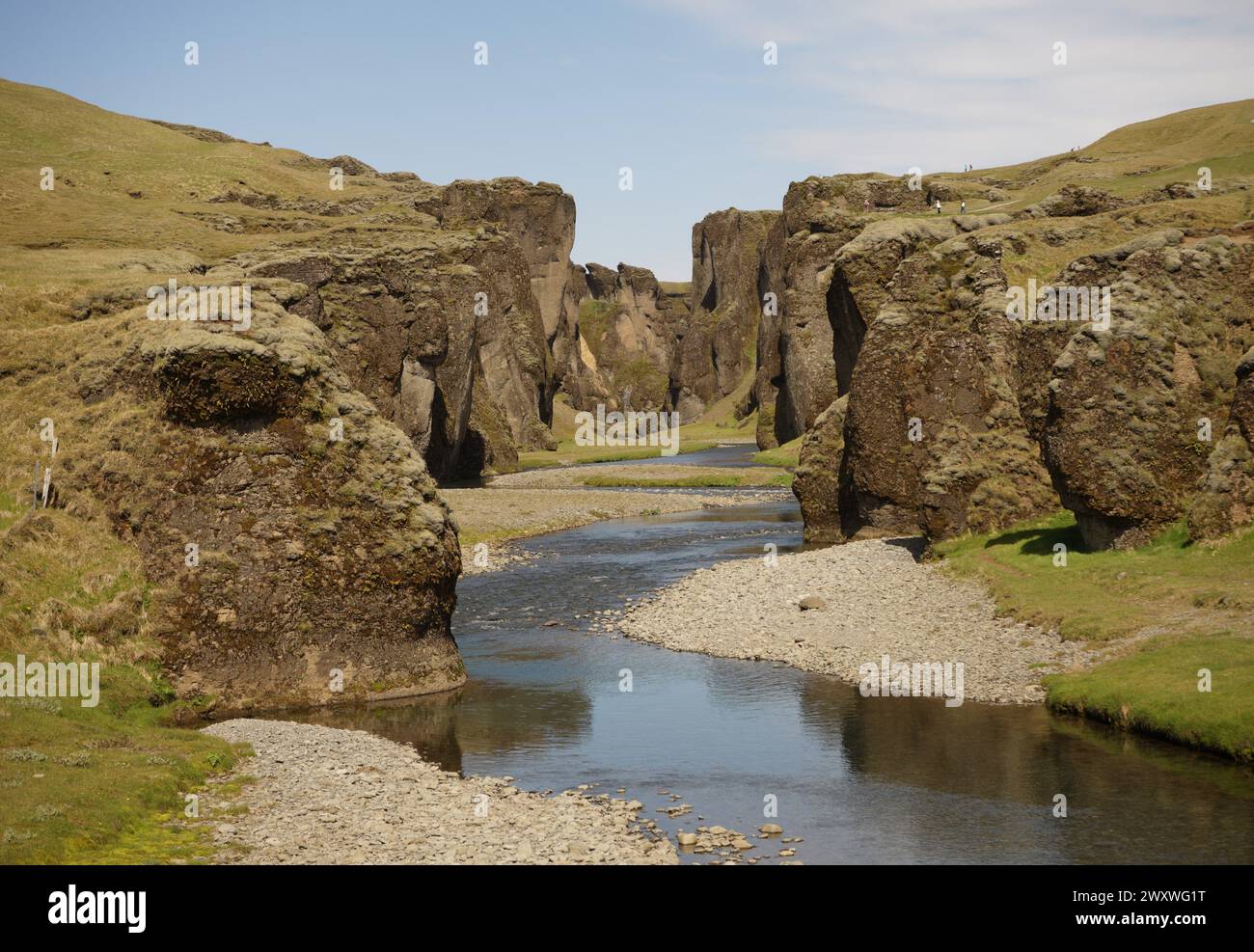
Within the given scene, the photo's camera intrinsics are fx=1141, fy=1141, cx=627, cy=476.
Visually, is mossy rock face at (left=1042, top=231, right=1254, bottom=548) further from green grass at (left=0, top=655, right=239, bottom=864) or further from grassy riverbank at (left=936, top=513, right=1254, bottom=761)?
green grass at (left=0, top=655, right=239, bottom=864)

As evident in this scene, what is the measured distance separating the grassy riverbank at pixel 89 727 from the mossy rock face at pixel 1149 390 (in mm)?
31836

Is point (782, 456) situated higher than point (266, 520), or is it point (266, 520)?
point (266, 520)

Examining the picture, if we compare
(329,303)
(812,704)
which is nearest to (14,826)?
(812,704)

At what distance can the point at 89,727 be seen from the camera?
2847cm

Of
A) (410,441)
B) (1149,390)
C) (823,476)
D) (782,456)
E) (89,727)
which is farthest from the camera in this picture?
(782,456)

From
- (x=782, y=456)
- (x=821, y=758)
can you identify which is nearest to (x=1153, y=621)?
(x=821, y=758)

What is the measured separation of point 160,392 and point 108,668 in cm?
925

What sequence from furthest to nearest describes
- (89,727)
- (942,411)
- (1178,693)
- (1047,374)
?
(942,411) → (1047,374) → (1178,693) → (89,727)

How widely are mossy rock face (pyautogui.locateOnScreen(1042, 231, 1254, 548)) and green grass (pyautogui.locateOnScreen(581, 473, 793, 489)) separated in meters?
71.9

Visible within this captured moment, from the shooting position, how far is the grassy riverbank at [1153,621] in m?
28.2

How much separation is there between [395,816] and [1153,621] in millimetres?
23592

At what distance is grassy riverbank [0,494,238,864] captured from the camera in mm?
21531

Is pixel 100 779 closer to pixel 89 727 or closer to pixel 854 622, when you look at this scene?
pixel 89 727

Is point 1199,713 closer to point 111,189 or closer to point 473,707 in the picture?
point 473,707
